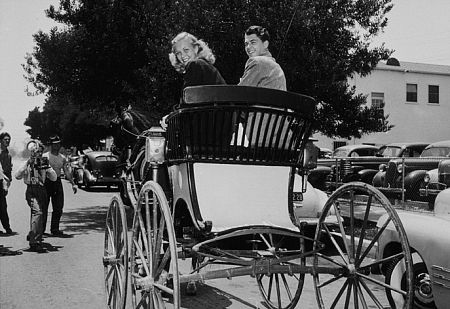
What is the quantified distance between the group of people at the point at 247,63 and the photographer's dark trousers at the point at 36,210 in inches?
211

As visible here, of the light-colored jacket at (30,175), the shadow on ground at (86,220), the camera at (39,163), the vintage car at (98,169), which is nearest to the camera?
the light-colored jacket at (30,175)

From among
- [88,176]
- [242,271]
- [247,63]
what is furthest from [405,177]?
[88,176]

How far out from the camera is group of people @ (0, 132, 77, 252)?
9.27 m

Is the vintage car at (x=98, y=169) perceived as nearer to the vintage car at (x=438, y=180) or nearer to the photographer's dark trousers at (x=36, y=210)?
the photographer's dark trousers at (x=36, y=210)

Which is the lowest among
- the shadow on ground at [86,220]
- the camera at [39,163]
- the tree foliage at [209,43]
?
the shadow on ground at [86,220]

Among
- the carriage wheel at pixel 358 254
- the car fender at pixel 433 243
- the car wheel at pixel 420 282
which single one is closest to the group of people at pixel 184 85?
the carriage wheel at pixel 358 254

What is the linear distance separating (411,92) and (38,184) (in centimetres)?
3373

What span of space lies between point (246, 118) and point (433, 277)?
82.2 inches

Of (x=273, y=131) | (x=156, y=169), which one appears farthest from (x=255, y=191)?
(x=156, y=169)

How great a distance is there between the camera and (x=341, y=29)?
13.5m

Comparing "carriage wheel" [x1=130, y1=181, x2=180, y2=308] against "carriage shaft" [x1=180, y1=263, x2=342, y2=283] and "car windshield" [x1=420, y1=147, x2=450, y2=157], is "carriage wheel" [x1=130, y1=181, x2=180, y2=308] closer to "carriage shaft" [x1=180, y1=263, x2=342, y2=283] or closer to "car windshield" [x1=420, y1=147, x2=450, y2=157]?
"carriage shaft" [x1=180, y1=263, x2=342, y2=283]

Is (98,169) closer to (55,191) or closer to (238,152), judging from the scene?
(55,191)

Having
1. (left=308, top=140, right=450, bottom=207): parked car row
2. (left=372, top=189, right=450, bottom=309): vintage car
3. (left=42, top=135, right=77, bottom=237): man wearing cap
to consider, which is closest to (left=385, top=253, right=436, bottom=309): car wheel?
(left=372, top=189, right=450, bottom=309): vintage car

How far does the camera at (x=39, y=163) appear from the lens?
9711 mm
